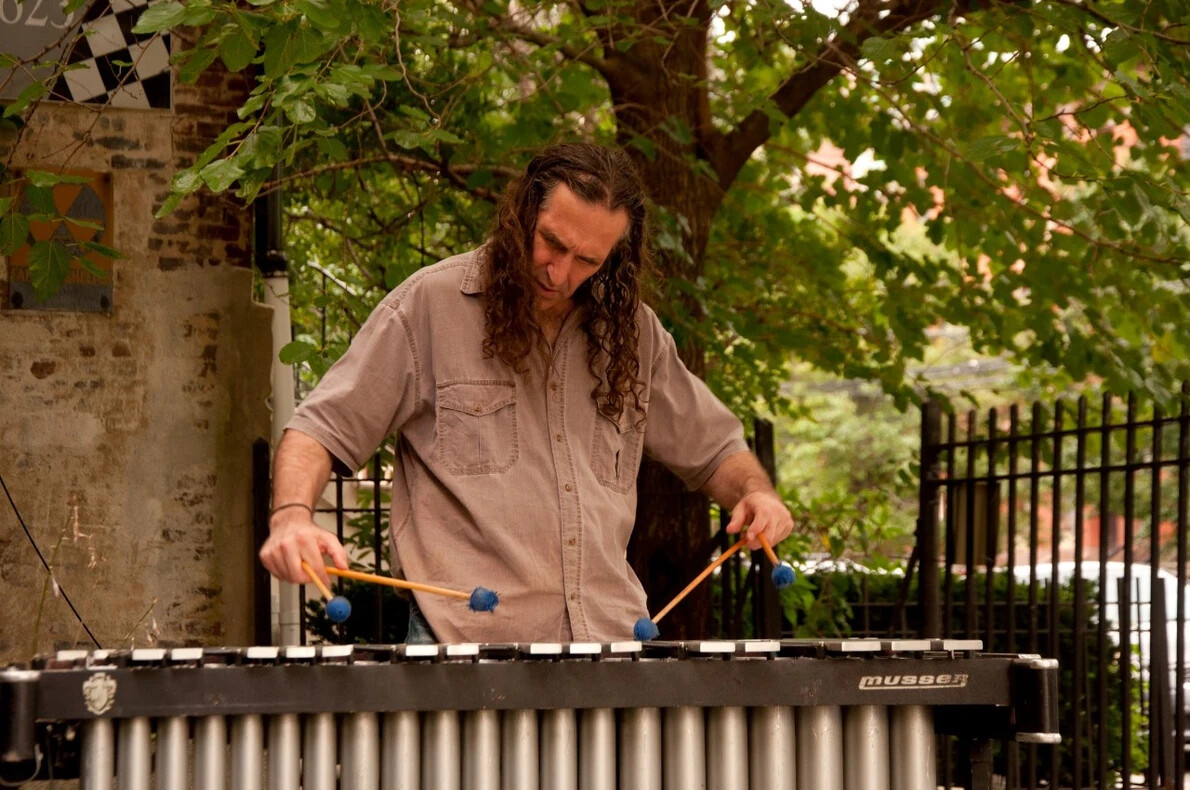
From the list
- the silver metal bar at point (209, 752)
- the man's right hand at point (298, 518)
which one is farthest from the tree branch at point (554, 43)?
the silver metal bar at point (209, 752)

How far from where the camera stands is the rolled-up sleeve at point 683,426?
3770 millimetres

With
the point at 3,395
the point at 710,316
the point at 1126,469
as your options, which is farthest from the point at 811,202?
the point at 3,395

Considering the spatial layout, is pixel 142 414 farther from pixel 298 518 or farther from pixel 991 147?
pixel 991 147

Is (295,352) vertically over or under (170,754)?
over

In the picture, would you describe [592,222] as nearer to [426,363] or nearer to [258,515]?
[426,363]

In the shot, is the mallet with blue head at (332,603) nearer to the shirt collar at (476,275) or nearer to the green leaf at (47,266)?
the shirt collar at (476,275)

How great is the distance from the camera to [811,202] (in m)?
8.07

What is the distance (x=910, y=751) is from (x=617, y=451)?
110 centimetres

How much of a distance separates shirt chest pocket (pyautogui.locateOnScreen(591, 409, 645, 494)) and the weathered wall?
7.50 ft

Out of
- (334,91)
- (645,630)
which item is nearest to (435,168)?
(334,91)

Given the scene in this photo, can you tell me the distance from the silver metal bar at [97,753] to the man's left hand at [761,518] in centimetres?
146

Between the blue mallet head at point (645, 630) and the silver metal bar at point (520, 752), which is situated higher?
the blue mallet head at point (645, 630)

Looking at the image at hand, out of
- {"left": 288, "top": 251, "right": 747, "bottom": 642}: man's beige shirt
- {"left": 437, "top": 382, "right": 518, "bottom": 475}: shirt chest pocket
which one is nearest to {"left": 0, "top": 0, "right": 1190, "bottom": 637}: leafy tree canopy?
{"left": 288, "top": 251, "right": 747, "bottom": 642}: man's beige shirt

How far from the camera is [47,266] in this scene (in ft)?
A: 14.6
